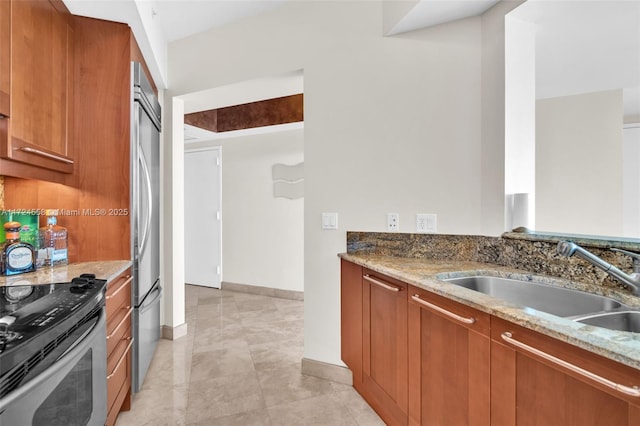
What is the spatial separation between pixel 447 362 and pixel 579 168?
2.05m

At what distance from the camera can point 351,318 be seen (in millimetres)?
2068

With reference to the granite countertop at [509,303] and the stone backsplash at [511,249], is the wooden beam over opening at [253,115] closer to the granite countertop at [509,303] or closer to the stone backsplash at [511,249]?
the stone backsplash at [511,249]

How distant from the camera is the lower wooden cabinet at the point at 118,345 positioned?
64.2 inches

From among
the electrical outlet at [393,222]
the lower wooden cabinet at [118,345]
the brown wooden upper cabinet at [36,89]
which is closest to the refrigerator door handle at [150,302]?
the lower wooden cabinet at [118,345]

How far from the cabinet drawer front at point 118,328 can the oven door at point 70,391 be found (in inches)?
7.4

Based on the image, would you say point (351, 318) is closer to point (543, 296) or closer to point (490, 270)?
point (490, 270)

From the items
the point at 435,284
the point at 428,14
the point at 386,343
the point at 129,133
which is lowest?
the point at 386,343

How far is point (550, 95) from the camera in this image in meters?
2.47

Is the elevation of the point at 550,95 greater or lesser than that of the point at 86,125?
greater

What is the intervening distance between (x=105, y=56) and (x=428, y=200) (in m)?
2.22

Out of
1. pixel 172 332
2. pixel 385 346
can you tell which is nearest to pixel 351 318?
pixel 385 346

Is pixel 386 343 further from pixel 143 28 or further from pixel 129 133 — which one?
pixel 143 28

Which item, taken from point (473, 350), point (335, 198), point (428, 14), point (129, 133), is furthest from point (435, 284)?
point (129, 133)

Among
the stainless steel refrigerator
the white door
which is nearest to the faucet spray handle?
the stainless steel refrigerator
